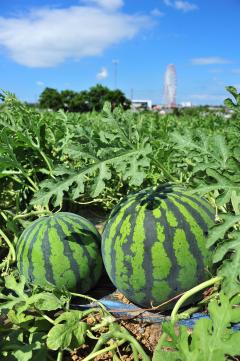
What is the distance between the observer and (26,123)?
3229mm

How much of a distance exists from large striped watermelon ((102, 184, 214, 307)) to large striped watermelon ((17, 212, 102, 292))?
28 centimetres

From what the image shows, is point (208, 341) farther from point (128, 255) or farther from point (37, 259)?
point (37, 259)

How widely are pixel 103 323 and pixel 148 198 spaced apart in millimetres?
665

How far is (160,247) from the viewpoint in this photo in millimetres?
2195

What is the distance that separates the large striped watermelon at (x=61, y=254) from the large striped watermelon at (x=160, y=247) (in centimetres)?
28

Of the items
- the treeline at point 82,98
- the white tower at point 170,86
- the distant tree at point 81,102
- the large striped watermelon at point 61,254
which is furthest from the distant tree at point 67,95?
the large striped watermelon at point 61,254

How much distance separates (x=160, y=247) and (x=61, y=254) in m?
0.63

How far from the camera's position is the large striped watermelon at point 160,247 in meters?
2.20

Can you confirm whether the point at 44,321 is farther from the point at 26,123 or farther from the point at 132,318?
the point at 26,123

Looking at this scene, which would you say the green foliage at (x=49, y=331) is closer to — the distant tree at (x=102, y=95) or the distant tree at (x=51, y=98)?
the distant tree at (x=102, y=95)

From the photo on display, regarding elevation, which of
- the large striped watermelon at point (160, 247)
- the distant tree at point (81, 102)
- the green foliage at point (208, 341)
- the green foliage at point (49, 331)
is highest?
the distant tree at point (81, 102)

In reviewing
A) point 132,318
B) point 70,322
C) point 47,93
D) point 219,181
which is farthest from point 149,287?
point 47,93

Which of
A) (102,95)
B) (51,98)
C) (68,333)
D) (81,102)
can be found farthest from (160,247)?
(51,98)

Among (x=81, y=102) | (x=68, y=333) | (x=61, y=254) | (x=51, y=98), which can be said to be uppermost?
(x=51, y=98)
